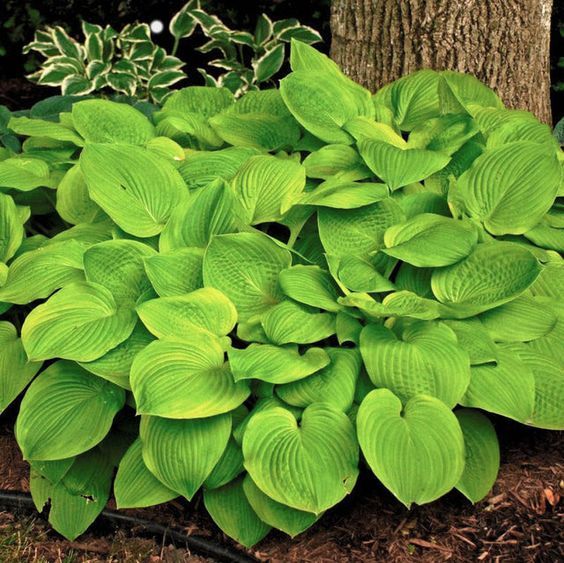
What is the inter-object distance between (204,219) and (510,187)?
102 centimetres

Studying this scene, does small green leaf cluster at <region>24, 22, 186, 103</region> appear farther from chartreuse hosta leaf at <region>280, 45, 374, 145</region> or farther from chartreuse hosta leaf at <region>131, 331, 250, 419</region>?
chartreuse hosta leaf at <region>131, 331, 250, 419</region>

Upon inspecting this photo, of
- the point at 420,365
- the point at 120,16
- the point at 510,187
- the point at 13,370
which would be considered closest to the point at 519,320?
the point at 420,365

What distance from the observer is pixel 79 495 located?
2.70 meters

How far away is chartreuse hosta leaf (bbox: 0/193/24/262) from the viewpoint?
9.32 feet

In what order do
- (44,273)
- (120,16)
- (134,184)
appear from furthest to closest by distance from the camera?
(120,16) < (134,184) < (44,273)

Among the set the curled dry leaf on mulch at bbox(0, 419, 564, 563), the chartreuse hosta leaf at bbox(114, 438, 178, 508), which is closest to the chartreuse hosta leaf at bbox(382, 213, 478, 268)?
the curled dry leaf on mulch at bbox(0, 419, 564, 563)

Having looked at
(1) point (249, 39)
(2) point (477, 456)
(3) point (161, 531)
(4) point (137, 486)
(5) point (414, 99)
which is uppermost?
(5) point (414, 99)

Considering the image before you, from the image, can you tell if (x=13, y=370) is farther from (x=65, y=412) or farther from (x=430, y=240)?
(x=430, y=240)

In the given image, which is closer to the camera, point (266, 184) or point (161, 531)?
point (161, 531)

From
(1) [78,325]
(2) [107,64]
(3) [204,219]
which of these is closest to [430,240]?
(3) [204,219]

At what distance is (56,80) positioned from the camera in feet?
18.0

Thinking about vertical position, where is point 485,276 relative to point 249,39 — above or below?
above

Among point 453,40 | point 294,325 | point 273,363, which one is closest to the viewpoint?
point 273,363

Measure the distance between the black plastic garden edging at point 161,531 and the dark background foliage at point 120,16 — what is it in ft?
14.7
